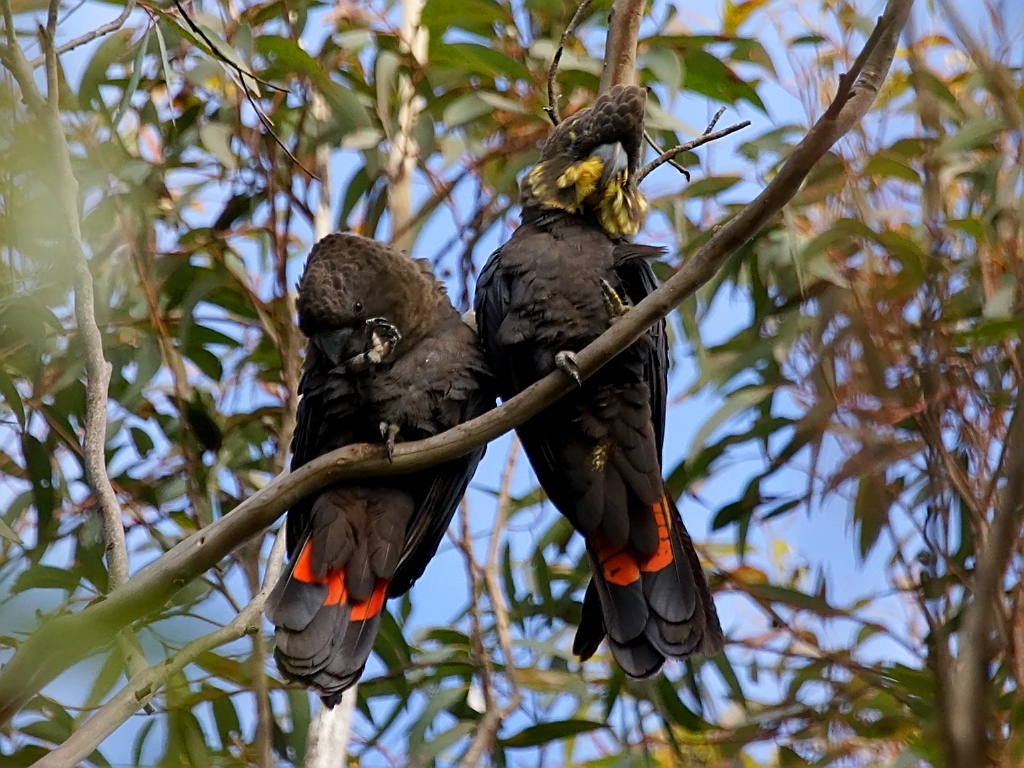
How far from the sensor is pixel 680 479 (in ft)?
11.0

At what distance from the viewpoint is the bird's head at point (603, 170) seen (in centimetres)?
265

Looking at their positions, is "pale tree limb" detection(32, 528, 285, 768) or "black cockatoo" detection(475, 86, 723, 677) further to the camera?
"black cockatoo" detection(475, 86, 723, 677)

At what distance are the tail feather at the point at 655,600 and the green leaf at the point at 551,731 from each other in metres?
0.62

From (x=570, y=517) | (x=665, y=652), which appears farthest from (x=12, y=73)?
(x=665, y=652)

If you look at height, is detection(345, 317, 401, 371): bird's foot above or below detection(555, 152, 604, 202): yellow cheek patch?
below

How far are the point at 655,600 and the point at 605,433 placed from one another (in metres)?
0.34

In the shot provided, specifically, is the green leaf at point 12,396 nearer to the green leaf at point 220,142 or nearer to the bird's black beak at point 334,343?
the bird's black beak at point 334,343

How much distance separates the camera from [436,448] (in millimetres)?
2123

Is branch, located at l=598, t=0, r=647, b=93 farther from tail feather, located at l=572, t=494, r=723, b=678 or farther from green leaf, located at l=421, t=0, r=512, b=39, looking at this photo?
tail feather, located at l=572, t=494, r=723, b=678

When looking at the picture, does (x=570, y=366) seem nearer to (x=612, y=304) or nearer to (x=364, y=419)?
(x=612, y=304)

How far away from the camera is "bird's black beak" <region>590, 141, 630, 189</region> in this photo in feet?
8.64

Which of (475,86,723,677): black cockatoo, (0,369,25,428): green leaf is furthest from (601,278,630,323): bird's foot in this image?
Result: (0,369,25,428): green leaf

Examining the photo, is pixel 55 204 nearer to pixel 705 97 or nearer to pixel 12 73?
pixel 12 73

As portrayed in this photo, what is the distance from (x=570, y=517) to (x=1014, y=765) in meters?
0.95
